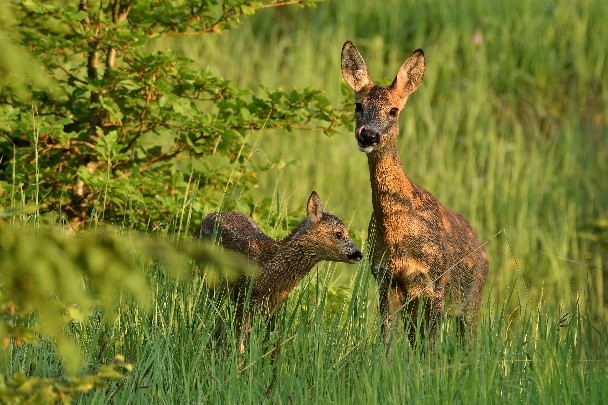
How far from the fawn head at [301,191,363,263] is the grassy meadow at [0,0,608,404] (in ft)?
1.03

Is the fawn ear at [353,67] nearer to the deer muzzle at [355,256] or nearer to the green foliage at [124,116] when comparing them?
the green foliage at [124,116]

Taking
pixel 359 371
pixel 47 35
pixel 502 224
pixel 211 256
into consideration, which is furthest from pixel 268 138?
pixel 211 256

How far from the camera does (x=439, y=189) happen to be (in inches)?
486

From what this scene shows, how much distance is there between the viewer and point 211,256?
2951 mm

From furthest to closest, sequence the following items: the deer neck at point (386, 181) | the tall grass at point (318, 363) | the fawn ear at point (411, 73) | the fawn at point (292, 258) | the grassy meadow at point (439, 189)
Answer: the fawn ear at point (411, 73)
the deer neck at point (386, 181)
the fawn at point (292, 258)
the grassy meadow at point (439, 189)
the tall grass at point (318, 363)

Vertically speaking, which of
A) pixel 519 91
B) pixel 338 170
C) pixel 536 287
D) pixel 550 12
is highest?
pixel 550 12

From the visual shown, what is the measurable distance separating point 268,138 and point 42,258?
31.8ft

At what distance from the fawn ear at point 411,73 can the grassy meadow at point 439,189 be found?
1.04 ft

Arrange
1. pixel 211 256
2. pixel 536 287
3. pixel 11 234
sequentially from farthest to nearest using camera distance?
pixel 536 287 < pixel 211 256 < pixel 11 234

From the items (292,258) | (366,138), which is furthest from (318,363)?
(366,138)

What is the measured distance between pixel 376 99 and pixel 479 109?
20.8ft

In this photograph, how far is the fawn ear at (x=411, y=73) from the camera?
732 cm

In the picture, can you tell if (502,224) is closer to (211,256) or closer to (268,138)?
(268,138)

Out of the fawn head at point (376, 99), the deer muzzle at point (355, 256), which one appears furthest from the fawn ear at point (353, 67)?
the deer muzzle at point (355, 256)
